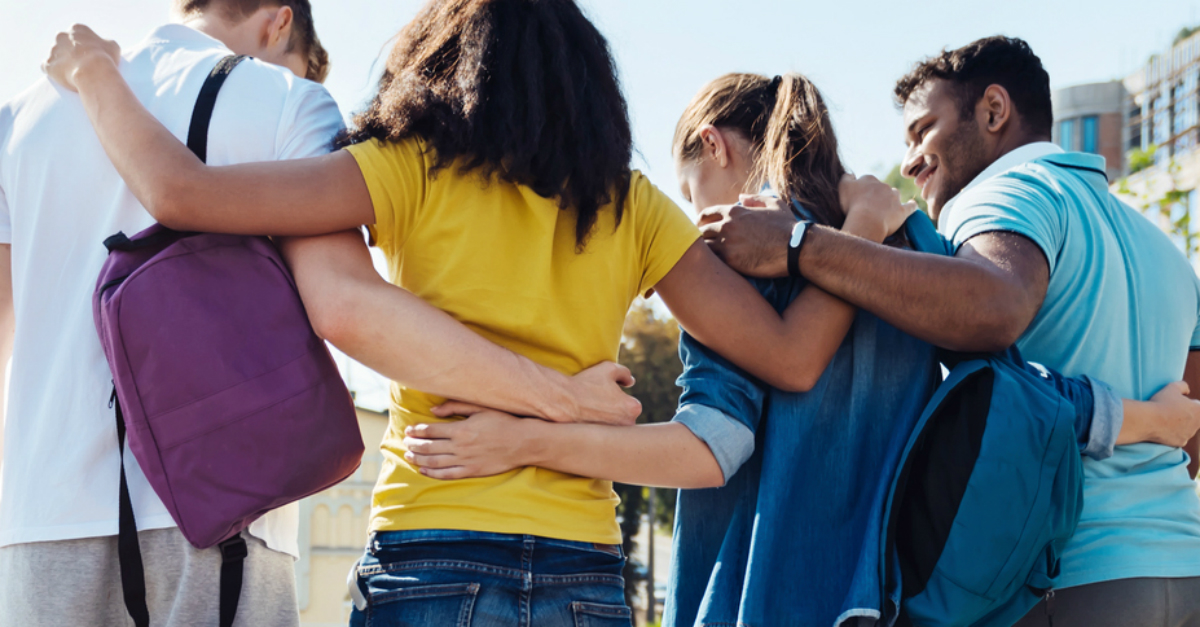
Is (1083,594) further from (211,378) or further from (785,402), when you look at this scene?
(211,378)

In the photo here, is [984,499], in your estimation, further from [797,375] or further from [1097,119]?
[1097,119]

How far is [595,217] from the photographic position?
1.91 m

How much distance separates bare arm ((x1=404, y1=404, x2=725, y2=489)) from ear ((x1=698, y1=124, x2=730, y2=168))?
35.6 inches

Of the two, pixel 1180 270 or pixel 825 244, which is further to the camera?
pixel 1180 270

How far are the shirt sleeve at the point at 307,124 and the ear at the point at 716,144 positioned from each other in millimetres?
1017

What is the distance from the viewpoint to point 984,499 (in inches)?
76.3

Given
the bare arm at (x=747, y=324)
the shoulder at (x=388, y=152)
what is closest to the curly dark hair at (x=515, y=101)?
the shoulder at (x=388, y=152)

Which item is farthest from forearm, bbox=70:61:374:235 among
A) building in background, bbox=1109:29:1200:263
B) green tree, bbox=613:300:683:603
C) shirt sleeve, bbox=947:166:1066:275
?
building in background, bbox=1109:29:1200:263

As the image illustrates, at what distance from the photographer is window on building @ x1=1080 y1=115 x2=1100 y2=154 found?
38.3m

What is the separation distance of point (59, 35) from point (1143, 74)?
41592mm

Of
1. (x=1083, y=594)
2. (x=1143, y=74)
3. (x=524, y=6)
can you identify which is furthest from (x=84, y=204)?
(x=1143, y=74)

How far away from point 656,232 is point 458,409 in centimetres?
57

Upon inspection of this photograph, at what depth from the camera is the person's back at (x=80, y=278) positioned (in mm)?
1777

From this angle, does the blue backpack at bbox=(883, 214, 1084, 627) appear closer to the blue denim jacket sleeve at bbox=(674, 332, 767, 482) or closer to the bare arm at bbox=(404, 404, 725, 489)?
the blue denim jacket sleeve at bbox=(674, 332, 767, 482)
